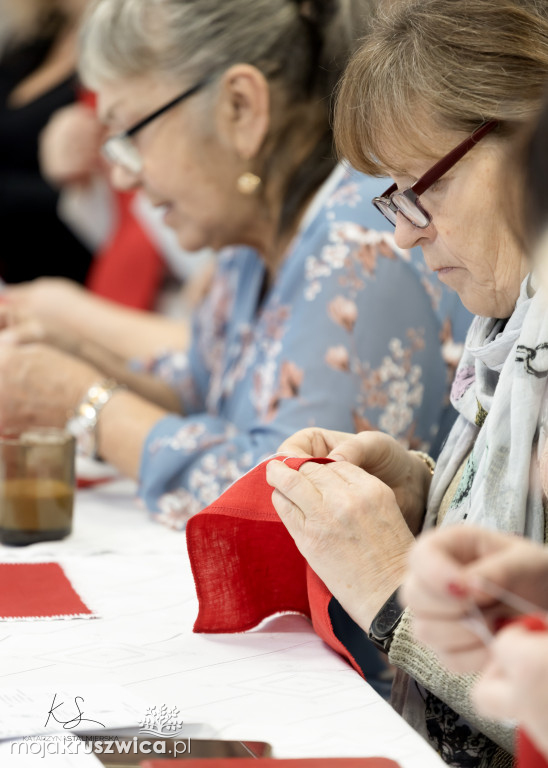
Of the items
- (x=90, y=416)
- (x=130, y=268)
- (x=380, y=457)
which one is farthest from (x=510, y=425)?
(x=130, y=268)

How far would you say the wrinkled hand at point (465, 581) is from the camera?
651 mm

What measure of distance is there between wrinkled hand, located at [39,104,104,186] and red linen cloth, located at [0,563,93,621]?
2311 mm

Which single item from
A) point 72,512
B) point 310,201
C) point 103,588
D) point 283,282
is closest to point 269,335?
point 283,282

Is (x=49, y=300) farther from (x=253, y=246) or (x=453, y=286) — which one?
(x=453, y=286)

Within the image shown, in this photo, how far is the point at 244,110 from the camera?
70.7 inches

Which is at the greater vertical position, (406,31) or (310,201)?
(406,31)

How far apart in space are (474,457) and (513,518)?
0.13m

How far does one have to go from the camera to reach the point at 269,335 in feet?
5.78

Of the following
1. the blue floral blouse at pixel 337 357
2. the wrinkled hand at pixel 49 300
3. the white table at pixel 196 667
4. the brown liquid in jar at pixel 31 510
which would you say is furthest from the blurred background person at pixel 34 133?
the white table at pixel 196 667

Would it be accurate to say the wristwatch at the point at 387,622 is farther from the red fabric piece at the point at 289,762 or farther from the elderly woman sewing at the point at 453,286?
the red fabric piece at the point at 289,762

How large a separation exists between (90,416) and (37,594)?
0.62 meters

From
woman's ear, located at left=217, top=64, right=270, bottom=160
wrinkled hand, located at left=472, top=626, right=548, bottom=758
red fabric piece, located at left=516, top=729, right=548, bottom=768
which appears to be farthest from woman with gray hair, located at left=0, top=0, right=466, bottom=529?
wrinkled hand, located at left=472, top=626, right=548, bottom=758

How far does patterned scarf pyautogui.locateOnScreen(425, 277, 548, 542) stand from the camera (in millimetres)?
1009

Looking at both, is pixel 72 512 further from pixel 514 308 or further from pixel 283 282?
pixel 514 308
